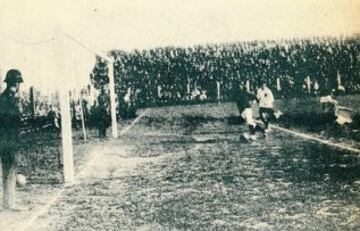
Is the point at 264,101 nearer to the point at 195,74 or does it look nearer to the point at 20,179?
the point at 20,179

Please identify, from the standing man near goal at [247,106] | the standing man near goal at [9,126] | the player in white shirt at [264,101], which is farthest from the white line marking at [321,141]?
the standing man near goal at [9,126]

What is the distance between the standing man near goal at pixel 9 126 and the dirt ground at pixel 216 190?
587 mm

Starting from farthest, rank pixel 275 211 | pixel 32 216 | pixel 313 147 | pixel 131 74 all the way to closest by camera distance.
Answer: pixel 131 74
pixel 313 147
pixel 32 216
pixel 275 211

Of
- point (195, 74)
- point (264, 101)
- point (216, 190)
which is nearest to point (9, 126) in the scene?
point (216, 190)

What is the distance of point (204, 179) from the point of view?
26.5 feet

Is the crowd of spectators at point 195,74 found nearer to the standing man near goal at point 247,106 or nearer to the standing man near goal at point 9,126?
the standing man near goal at point 247,106

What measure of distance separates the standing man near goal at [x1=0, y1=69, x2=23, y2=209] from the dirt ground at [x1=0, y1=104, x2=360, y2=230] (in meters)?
0.59

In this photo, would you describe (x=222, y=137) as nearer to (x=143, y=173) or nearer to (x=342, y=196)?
(x=143, y=173)

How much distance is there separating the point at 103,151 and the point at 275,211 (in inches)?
279

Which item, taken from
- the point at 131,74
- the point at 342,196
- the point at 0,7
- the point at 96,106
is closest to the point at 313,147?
the point at 342,196

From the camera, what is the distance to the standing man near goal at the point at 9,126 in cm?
632

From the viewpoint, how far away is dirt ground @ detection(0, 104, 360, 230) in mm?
5672

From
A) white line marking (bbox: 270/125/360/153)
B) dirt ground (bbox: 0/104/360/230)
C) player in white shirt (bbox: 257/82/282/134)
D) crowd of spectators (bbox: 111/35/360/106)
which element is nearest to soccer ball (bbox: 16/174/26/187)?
dirt ground (bbox: 0/104/360/230)

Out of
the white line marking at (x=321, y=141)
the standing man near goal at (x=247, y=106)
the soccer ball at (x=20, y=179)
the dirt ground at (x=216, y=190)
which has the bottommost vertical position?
the dirt ground at (x=216, y=190)
